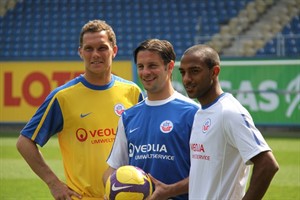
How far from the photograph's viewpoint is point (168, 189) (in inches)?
167

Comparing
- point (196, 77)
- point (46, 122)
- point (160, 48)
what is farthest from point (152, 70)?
point (46, 122)

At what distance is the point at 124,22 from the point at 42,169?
76.2 feet

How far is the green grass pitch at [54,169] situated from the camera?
10086mm

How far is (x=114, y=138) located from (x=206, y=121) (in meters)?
1.38

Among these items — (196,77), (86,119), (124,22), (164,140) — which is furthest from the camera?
(124,22)

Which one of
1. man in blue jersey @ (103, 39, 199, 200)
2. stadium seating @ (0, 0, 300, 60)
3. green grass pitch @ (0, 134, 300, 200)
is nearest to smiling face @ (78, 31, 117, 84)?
man in blue jersey @ (103, 39, 199, 200)

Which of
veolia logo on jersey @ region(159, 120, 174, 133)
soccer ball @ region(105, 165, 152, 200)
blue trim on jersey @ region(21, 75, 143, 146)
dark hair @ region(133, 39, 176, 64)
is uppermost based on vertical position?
dark hair @ region(133, 39, 176, 64)

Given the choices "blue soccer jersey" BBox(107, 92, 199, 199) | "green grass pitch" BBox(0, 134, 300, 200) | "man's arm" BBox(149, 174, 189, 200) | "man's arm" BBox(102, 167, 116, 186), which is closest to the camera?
"man's arm" BBox(149, 174, 189, 200)

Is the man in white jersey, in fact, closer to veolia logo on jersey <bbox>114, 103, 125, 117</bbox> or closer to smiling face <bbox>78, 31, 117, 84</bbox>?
smiling face <bbox>78, 31, 117, 84</bbox>

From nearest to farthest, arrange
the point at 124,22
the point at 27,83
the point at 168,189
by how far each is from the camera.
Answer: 1. the point at 168,189
2. the point at 27,83
3. the point at 124,22

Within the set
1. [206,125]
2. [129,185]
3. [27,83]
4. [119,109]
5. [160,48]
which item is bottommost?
[27,83]

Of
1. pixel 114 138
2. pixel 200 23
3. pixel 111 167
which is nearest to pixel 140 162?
pixel 111 167

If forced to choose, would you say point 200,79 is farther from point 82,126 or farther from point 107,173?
point 82,126

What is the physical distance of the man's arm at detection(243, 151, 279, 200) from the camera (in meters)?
3.60
